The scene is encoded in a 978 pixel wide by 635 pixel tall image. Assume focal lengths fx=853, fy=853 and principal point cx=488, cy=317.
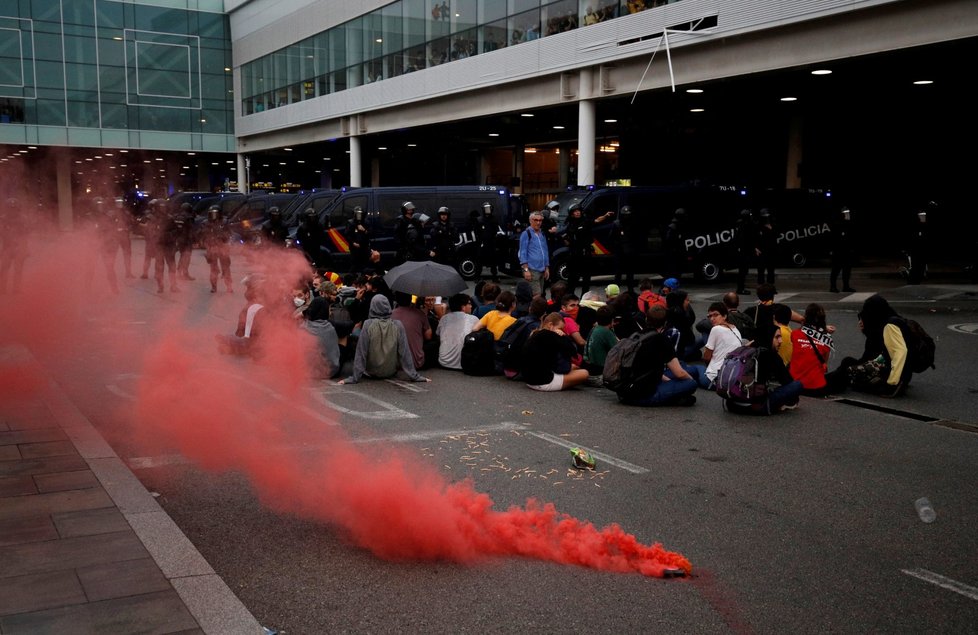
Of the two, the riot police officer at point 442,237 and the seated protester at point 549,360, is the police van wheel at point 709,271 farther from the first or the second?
the seated protester at point 549,360

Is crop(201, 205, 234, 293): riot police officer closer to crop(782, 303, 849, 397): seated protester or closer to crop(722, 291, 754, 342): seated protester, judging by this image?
crop(722, 291, 754, 342): seated protester

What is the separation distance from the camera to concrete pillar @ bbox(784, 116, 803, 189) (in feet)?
87.5

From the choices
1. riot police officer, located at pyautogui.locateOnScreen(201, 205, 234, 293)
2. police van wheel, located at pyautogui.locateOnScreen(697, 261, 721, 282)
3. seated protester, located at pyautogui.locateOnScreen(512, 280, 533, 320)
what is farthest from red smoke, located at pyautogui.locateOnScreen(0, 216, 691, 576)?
police van wheel, located at pyautogui.locateOnScreen(697, 261, 721, 282)

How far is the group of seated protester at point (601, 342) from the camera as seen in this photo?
886 cm

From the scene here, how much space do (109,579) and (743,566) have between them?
→ 135 inches

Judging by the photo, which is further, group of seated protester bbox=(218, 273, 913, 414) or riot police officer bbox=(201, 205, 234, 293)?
riot police officer bbox=(201, 205, 234, 293)

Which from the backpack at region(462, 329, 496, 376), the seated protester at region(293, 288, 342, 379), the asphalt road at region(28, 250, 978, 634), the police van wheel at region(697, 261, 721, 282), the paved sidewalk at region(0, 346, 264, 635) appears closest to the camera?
the paved sidewalk at region(0, 346, 264, 635)

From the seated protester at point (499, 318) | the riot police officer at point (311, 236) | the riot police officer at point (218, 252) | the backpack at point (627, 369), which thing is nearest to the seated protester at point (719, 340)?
the backpack at point (627, 369)

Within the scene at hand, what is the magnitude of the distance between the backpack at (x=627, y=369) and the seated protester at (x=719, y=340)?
2.99 ft

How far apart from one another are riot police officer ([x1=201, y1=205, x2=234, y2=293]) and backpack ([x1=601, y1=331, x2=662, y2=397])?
34.4 ft

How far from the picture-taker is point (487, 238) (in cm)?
2053

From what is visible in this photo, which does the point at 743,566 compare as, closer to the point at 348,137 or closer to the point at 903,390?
the point at 903,390

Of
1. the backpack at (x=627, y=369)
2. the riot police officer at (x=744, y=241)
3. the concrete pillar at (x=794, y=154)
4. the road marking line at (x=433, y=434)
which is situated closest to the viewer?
the road marking line at (x=433, y=434)

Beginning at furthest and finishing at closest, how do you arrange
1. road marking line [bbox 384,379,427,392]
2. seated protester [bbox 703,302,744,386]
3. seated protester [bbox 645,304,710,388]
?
road marking line [bbox 384,379,427,392] → seated protester [bbox 703,302,744,386] → seated protester [bbox 645,304,710,388]
